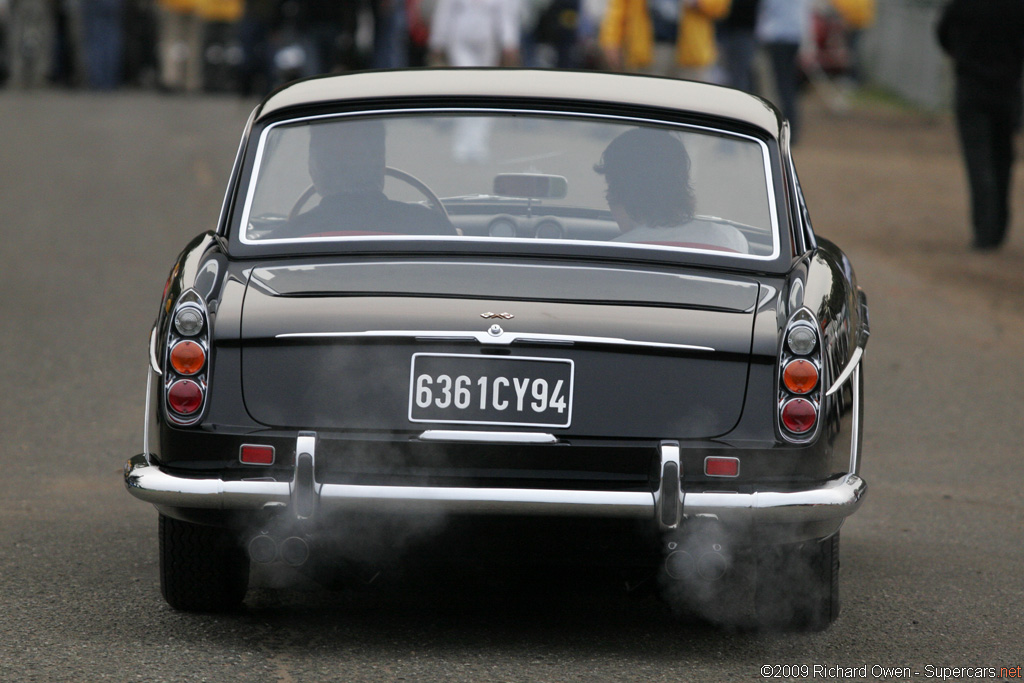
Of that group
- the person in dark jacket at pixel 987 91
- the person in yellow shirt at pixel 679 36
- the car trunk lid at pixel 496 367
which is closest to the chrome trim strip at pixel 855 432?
the car trunk lid at pixel 496 367

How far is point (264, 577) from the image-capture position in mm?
5117

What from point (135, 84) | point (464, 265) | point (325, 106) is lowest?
point (135, 84)

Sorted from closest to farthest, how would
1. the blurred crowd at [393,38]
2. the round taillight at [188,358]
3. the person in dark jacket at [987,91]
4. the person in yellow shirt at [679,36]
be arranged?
the round taillight at [188,358] < the person in dark jacket at [987,91] < the blurred crowd at [393,38] < the person in yellow shirt at [679,36]

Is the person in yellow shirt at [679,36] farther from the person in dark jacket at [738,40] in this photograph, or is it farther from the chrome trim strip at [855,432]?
the chrome trim strip at [855,432]

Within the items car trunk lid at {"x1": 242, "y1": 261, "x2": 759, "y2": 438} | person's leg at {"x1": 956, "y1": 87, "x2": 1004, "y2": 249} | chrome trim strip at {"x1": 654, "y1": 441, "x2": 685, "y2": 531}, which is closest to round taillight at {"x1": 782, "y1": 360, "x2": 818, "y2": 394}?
car trunk lid at {"x1": 242, "y1": 261, "x2": 759, "y2": 438}

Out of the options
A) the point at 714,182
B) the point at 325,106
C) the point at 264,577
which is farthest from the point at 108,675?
the point at 714,182

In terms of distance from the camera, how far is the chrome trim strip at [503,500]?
4.05m

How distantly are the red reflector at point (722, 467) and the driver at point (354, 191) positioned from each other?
1110mm

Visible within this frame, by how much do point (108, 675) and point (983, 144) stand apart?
33.1 ft

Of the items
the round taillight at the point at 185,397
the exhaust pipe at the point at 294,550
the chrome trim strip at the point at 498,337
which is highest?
the chrome trim strip at the point at 498,337

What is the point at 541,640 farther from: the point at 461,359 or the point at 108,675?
the point at 108,675

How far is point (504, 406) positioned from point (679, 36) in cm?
1463

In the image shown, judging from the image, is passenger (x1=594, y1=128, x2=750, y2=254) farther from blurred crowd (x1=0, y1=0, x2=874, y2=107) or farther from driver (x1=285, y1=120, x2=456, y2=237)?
blurred crowd (x1=0, y1=0, x2=874, y2=107)

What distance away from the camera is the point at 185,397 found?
4254mm
